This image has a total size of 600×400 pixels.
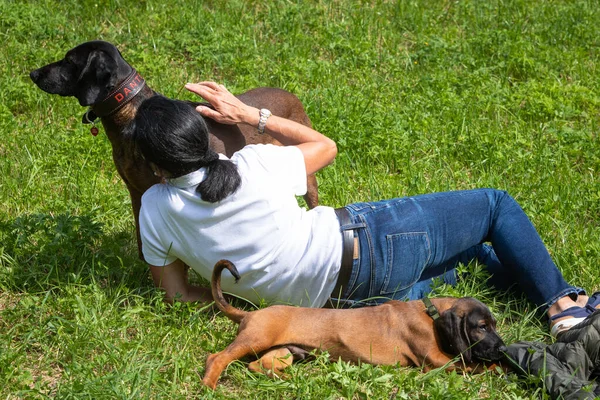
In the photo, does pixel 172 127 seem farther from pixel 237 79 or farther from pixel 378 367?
pixel 237 79

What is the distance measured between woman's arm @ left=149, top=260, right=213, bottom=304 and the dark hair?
550mm

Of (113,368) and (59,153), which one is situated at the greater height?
(59,153)

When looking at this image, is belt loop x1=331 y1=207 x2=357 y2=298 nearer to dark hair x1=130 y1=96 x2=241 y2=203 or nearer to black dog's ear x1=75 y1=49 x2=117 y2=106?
dark hair x1=130 y1=96 x2=241 y2=203

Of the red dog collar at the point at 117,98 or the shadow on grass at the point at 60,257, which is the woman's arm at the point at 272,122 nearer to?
the red dog collar at the point at 117,98

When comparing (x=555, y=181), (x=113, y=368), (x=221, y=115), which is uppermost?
(x=221, y=115)

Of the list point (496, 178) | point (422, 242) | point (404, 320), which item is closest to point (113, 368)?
point (404, 320)

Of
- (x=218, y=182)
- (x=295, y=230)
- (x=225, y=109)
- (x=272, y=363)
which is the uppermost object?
(x=225, y=109)

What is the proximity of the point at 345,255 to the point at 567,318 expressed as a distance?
1.17 meters

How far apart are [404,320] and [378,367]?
12.0 inches

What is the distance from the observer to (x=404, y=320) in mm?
3744

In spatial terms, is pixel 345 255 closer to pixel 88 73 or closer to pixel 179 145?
pixel 179 145

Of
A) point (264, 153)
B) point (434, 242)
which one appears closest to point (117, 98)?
point (264, 153)

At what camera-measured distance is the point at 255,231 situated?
3.61 metres

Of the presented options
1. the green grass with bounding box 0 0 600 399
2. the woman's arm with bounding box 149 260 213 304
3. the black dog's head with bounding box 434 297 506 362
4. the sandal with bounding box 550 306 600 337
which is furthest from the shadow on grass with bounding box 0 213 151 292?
the sandal with bounding box 550 306 600 337
